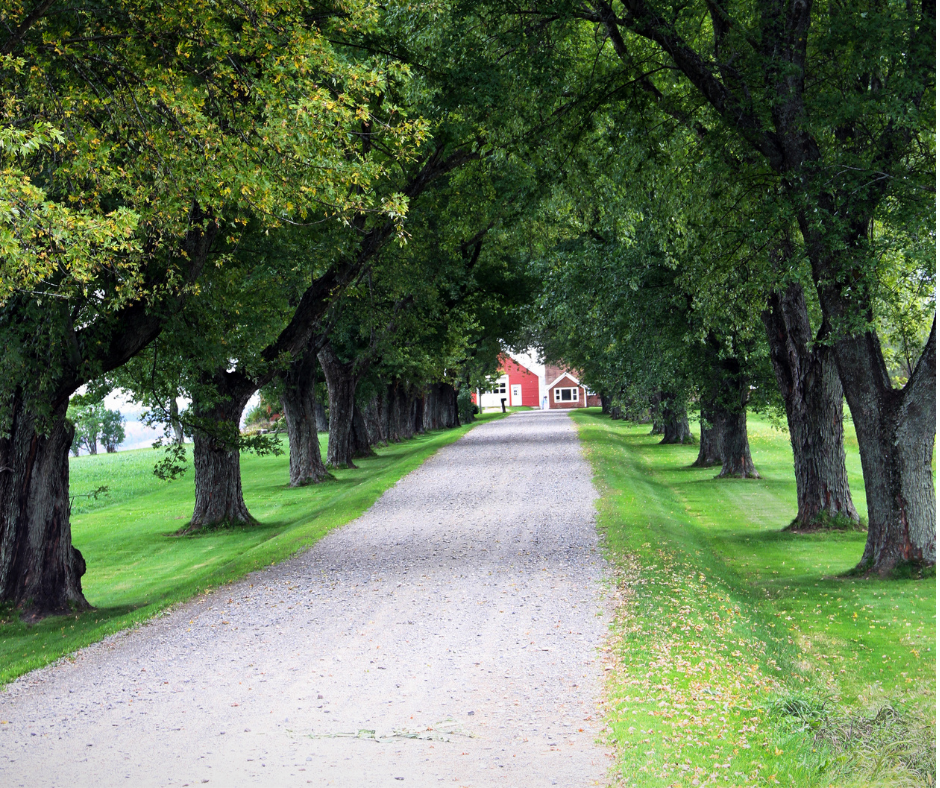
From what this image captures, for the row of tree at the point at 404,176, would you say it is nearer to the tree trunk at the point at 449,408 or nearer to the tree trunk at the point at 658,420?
the tree trunk at the point at 658,420

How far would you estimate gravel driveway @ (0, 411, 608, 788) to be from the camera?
648 cm

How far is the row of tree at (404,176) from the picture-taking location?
9.80 m

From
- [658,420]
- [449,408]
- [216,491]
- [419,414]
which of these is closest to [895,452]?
[216,491]

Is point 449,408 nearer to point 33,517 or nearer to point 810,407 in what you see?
point 810,407

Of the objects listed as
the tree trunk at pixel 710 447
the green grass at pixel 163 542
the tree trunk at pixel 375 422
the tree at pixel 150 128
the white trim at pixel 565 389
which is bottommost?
the green grass at pixel 163 542

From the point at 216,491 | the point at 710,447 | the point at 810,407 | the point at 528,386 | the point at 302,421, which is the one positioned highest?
the point at 528,386

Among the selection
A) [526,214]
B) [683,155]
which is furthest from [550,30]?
[526,214]

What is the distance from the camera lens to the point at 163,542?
20969 millimetres

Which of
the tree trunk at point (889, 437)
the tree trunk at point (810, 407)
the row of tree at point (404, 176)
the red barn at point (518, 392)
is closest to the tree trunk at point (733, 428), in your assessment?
the row of tree at point (404, 176)

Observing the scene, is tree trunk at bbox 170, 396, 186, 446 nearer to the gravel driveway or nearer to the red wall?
the gravel driveway

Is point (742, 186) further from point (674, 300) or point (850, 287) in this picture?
point (674, 300)

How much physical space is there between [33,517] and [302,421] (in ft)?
57.7

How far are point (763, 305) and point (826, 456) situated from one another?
13.2 feet

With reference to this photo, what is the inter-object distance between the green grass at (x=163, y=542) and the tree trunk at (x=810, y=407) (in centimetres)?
884
